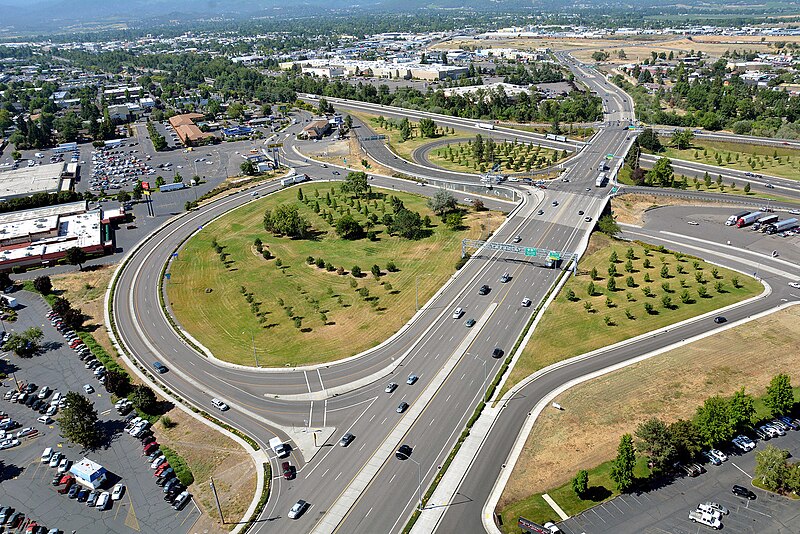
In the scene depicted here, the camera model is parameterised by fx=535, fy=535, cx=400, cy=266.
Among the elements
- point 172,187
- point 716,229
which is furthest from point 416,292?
point 172,187

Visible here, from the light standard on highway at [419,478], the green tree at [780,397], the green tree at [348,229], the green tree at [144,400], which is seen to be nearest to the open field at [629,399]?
the green tree at [780,397]

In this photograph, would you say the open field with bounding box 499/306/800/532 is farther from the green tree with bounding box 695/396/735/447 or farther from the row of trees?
the green tree with bounding box 695/396/735/447

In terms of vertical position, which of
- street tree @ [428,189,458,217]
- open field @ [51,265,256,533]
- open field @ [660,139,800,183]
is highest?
open field @ [660,139,800,183]

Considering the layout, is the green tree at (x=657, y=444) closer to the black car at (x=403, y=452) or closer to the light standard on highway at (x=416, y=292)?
the black car at (x=403, y=452)

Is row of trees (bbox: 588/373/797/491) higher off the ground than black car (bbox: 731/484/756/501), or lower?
higher

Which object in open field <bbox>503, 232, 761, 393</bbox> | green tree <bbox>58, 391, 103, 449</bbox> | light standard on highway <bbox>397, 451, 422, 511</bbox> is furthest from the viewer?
open field <bbox>503, 232, 761, 393</bbox>

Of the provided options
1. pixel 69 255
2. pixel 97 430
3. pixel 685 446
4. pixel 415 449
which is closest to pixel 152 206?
pixel 69 255

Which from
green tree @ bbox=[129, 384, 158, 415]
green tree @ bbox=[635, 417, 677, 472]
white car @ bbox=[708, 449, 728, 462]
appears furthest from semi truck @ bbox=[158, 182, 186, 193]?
white car @ bbox=[708, 449, 728, 462]
